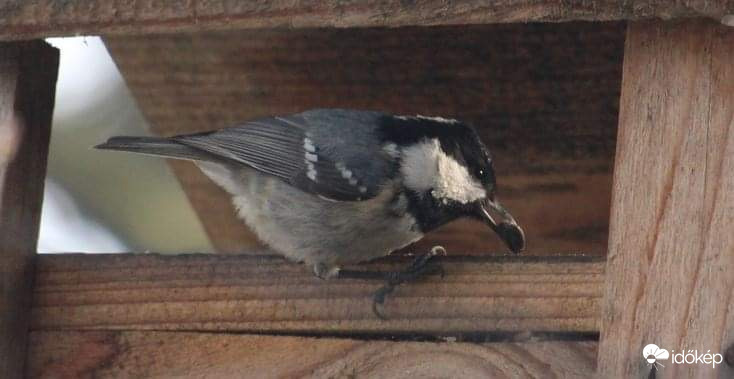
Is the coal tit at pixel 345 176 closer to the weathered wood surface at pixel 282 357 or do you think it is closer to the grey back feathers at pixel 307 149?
the grey back feathers at pixel 307 149

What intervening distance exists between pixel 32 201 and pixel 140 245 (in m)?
2.22

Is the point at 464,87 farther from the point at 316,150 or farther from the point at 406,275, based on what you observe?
the point at 406,275

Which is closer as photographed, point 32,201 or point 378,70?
point 32,201

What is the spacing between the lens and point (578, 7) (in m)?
1.99

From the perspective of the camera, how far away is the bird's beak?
8.24 ft

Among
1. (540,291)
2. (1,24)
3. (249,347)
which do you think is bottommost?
(249,347)

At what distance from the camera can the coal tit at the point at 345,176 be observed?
8.69 ft

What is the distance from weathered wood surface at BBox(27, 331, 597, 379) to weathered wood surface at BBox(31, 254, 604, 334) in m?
0.03

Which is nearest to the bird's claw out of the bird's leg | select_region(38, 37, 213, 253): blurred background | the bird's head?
the bird's leg

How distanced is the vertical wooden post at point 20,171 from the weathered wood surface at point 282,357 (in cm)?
7

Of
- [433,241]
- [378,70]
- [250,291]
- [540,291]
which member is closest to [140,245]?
[433,241]

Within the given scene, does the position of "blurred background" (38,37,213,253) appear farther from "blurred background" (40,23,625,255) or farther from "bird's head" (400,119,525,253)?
"bird's head" (400,119,525,253)

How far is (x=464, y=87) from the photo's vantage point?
289 cm

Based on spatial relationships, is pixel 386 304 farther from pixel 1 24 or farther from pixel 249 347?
pixel 1 24
